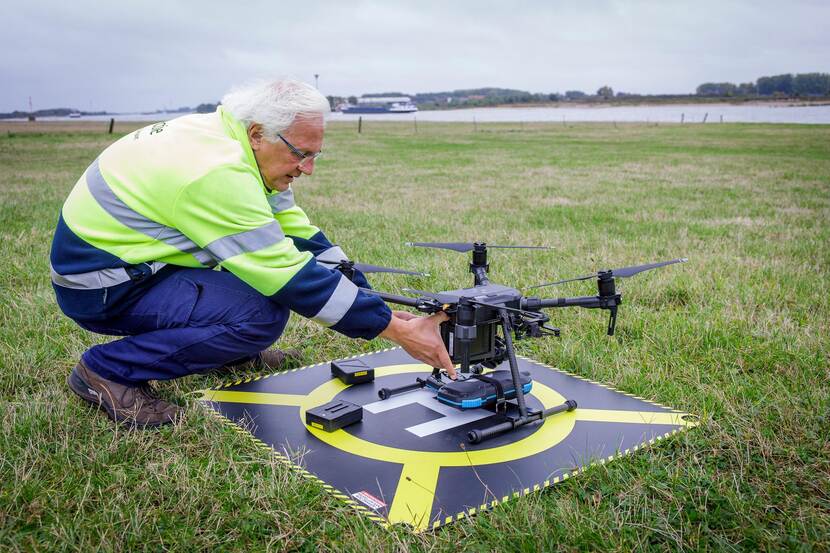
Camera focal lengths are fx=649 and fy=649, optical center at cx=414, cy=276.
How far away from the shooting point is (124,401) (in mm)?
4184

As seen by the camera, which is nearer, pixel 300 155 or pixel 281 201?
pixel 300 155

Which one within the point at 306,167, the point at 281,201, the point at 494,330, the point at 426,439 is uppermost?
the point at 306,167

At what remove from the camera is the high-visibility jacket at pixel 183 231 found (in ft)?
12.4

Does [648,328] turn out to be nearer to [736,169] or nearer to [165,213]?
[165,213]

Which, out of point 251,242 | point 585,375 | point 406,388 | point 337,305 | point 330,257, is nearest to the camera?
point 251,242

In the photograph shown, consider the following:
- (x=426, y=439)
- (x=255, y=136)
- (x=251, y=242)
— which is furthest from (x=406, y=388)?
(x=255, y=136)

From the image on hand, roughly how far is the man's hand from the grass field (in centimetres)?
104

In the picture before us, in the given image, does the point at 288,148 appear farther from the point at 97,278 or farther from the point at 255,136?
the point at 97,278

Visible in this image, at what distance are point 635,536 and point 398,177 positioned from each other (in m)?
17.0

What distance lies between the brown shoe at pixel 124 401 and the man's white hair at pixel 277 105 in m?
1.88

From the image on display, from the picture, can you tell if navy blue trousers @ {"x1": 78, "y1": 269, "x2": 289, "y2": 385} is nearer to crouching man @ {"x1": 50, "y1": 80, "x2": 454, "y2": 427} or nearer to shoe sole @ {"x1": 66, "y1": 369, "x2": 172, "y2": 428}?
crouching man @ {"x1": 50, "y1": 80, "x2": 454, "y2": 427}

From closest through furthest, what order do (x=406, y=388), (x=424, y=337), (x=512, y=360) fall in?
(x=424, y=337), (x=512, y=360), (x=406, y=388)

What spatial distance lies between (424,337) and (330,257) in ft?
4.30

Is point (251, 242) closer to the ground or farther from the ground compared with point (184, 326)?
farther from the ground
